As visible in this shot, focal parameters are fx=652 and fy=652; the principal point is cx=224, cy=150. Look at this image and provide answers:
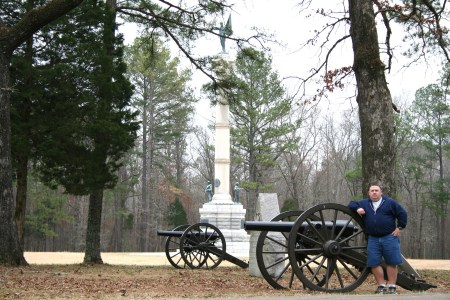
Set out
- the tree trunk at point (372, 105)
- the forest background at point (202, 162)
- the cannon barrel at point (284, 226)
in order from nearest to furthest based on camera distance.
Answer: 1. the cannon barrel at point (284, 226)
2. the tree trunk at point (372, 105)
3. the forest background at point (202, 162)

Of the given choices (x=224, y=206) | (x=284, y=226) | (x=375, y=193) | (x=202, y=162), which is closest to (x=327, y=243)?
(x=284, y=226)

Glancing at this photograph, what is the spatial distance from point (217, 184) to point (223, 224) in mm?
1888

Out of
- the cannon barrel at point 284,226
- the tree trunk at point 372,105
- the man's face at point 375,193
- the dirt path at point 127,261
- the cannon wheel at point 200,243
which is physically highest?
the tree trunk at point 372,105

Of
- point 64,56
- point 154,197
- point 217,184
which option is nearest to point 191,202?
point 154,197

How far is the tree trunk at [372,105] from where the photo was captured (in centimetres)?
1109

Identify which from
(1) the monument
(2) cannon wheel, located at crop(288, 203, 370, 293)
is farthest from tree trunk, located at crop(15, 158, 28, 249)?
(1) the monument

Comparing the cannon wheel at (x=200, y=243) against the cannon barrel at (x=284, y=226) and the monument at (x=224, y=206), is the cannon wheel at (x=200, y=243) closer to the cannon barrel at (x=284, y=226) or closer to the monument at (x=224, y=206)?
the cannon barrel at (x=284, y=226)

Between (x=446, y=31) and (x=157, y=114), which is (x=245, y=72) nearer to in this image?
(x=157, y=114)

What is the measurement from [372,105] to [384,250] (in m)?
4.43

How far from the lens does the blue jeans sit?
7.21 metres

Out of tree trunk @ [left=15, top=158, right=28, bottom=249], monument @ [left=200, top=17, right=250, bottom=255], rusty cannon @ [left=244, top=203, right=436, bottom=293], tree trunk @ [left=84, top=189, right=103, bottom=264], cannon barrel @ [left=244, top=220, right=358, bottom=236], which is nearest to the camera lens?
rusty cannon @ [left=244, top=203, right=436, bottom=293]

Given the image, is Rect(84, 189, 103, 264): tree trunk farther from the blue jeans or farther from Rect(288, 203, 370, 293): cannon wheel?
the blue jeans

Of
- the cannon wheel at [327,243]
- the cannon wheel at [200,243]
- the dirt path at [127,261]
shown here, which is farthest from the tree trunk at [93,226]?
the cannon wheel at [327,243]

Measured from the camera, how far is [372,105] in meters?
11.2
